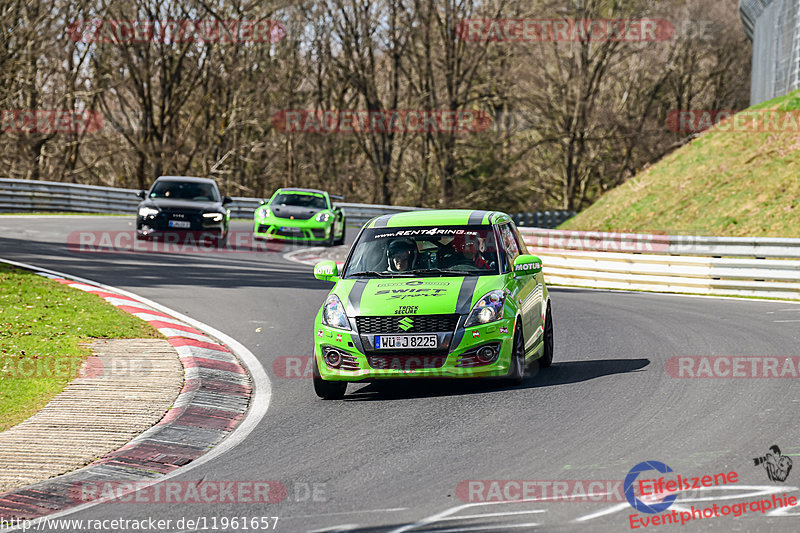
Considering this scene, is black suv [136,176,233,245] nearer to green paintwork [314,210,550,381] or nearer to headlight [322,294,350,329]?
green paintwork [314,210,550,381]

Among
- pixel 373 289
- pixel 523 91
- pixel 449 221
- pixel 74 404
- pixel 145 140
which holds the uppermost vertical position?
pixel 523 91

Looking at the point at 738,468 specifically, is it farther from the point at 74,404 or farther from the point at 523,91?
the point at 523,91

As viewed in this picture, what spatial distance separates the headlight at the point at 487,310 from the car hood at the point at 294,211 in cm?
1836

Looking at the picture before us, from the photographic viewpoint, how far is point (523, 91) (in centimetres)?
5269

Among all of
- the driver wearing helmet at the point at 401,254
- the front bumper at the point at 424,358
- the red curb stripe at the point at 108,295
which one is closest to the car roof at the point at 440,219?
the driver wearing helmet at the point at 401,254

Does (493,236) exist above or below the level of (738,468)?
above

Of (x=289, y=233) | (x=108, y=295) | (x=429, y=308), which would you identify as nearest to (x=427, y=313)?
(x=429, y=308)

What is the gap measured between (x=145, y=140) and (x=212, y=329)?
1479 inches

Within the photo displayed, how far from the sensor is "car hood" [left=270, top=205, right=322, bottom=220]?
2684 cm

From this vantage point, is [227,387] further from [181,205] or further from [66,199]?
[66,199]

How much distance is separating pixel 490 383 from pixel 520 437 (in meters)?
2.21

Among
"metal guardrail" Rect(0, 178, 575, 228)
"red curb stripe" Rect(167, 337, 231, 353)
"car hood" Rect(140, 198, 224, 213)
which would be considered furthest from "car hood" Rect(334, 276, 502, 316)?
"metal guardrail" Rect(0, 178, 575, 228)

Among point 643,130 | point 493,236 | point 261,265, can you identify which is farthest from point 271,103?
point 493,236

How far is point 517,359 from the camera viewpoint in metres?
8.97
